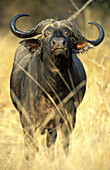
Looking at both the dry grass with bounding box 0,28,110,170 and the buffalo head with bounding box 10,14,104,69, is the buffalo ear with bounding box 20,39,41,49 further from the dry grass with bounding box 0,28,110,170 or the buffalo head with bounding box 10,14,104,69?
the dry grass with bounding box 0,28,110,170

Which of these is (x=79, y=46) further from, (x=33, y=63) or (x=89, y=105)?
(x=89, y=105)

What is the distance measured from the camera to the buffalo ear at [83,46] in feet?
13.7

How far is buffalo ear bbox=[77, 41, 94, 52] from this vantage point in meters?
4.18

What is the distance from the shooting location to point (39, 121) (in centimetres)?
431

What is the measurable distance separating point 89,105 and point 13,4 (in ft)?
30.5

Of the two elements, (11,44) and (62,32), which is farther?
(11,44)

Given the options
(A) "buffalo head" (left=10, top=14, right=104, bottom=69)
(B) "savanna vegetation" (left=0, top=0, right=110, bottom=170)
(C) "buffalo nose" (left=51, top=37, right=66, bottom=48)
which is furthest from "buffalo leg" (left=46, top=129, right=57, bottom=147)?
(C) "buffalo nose" (left=51, top=37, right=66, bottom=48)

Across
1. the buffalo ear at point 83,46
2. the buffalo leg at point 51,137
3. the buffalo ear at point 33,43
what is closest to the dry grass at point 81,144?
the buffalo leg at point 51,137

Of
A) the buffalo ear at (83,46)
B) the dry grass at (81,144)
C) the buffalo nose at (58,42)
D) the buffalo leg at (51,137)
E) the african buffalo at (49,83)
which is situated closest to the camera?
the dry grass at (81,144)

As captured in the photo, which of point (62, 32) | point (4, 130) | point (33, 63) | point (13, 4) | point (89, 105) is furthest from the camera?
point (13, 4)

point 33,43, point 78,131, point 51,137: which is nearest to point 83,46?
point 33,43

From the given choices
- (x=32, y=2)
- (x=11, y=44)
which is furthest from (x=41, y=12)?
(x=11, y=44)

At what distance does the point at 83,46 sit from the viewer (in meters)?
4.21

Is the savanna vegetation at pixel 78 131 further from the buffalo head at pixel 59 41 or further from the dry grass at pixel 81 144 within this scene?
the buffalo head at pixel 59 41
